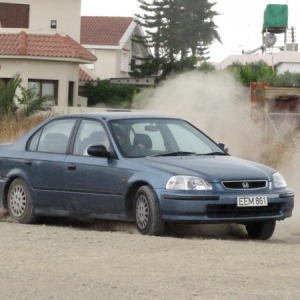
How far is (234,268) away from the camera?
9.93 m

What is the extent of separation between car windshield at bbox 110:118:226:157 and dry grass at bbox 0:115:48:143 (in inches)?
359

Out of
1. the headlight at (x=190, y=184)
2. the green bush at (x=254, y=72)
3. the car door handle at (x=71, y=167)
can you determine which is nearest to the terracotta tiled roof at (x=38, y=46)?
the green bush at (x=254, y=72)

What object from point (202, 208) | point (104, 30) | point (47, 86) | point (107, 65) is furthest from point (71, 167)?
point (104, 30)

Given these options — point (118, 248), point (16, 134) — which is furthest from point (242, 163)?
point (16, 134)

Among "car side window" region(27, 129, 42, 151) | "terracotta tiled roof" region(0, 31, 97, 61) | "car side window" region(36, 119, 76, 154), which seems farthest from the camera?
"terracotta tiled roof" region(0, 31, 97, 61)

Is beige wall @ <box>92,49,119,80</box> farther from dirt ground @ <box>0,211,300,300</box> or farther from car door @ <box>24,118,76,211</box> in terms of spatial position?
dirt ground @ <box>0,211,300,300</box>

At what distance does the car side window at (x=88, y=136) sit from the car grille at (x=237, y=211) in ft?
5.71

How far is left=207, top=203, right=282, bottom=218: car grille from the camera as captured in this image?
41.3 ft

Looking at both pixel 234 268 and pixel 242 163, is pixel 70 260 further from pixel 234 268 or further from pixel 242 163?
pixel 242 163

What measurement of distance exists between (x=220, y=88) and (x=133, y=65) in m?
53.6

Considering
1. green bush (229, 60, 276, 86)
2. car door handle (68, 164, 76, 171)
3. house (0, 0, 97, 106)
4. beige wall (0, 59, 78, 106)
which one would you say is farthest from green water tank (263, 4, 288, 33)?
car door handle (68, 164, 76, 171)

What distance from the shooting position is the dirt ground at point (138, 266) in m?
8.67

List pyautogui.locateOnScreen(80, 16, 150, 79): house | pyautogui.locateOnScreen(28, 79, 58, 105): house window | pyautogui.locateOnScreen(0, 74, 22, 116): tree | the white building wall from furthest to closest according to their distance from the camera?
pyautogui.locateOnScreen(80, 16, 150, 79): house → the white building wall → pyautogui.locateOnScreen(28, 79, 58, 105): house window → pyautogui.locateOnScreen(0, 74, 22, 116): tree

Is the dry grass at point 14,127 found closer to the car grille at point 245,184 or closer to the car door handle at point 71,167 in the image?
the car door handle at point 71,167
